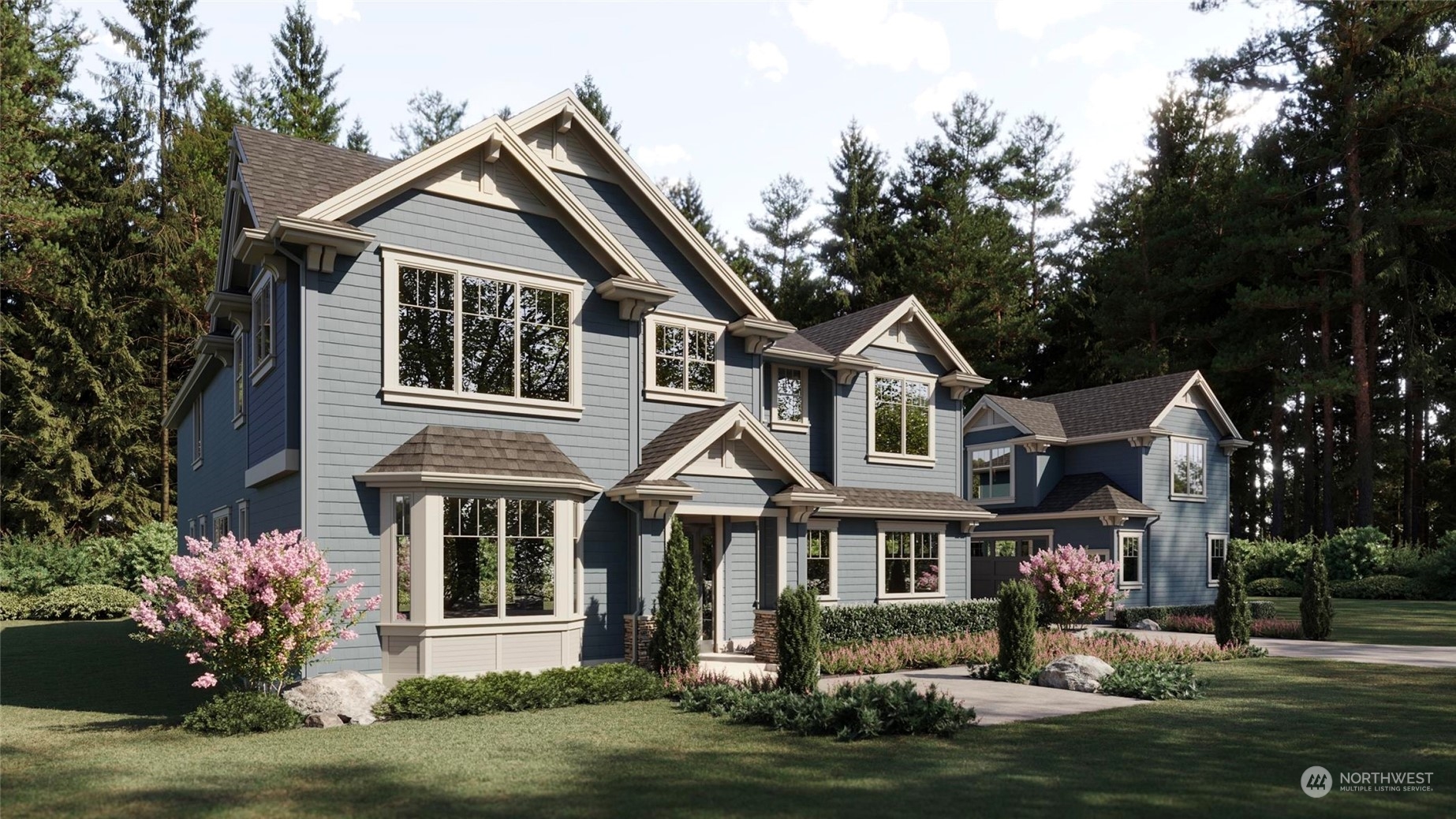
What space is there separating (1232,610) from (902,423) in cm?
824

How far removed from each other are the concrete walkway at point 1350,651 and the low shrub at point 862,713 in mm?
12465

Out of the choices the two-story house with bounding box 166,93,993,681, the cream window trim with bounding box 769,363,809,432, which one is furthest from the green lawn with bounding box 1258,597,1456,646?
the cream window trim with bounding box 769,363,809,432

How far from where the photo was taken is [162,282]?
41531mm

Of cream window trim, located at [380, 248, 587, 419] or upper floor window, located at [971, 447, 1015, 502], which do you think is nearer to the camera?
cream window trim, located at [380, 248, 587, 419]

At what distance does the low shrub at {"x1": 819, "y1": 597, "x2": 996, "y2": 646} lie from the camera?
21.0m

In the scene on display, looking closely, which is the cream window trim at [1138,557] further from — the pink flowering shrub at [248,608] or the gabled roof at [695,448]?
the pink flowering shrub at [248,608]

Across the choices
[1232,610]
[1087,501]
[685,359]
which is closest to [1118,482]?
[1087,501]

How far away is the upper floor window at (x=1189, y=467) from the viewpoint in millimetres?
33625

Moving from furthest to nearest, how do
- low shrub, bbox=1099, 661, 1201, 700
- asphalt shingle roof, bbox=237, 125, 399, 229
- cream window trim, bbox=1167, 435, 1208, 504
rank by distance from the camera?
cream window trim, bbox=1167, 435, 1208, 504, asphalt shingle roof, bbox=237, 125, 399, 229, low shrub, bbox=1099, 661, 1201, 700

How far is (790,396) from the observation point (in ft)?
76.9

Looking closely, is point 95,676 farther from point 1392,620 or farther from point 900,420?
point 1392,620

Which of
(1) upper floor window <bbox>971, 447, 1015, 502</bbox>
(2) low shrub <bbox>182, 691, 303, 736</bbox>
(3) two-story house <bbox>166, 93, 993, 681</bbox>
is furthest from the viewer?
(1) upper floor window <bbox>971, 447, 1015, 502</bbox>

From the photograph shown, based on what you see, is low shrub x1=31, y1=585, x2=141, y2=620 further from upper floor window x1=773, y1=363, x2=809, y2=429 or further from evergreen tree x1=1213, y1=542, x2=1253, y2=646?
evergreen tree x1=1213, y1=542, x2=1253, y2=646

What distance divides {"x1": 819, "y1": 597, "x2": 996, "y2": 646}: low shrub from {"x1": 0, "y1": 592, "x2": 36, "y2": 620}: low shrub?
26.0 m
